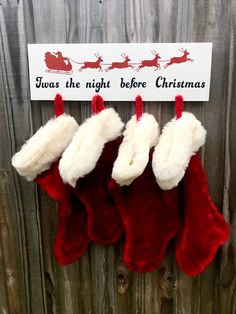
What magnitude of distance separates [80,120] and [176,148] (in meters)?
0.25

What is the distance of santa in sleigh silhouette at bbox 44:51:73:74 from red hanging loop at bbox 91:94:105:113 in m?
0.08

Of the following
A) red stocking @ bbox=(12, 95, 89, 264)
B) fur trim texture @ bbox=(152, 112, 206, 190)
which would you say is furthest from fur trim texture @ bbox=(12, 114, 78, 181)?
fur trim texture @ bbox=(152, 112, 206, 190)

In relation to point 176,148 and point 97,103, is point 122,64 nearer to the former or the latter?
point 97,103

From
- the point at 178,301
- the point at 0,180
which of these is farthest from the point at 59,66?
the point at 178,301

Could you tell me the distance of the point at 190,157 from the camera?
2.22 feet

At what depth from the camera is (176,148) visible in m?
0.64

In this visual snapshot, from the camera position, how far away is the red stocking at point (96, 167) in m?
0.64

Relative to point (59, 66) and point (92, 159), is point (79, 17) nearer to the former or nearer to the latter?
point (59, 66)

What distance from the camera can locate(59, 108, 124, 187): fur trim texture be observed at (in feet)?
2.09

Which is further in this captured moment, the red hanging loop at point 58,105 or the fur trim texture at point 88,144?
the red hanging loop at point 58,105

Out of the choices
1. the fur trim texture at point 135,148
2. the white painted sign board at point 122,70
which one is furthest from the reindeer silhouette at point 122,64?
the fur trim texture at point 135,148

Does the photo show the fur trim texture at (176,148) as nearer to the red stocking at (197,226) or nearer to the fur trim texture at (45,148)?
the red stocking at (197,226)

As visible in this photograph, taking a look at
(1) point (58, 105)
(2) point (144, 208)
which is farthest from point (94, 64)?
(2) point (144, 208)

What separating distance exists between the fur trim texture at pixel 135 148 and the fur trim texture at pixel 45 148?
13 centimetres
